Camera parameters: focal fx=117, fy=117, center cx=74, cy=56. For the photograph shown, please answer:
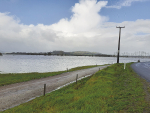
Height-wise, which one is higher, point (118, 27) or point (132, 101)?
point (118, 27)

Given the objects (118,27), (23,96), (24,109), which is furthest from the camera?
(118,27)

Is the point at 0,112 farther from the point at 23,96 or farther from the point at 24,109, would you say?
the point at 23,96

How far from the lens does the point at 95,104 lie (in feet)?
27.1

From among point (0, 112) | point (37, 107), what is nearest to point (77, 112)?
point (37, 107)

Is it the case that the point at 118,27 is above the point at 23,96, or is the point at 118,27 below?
above

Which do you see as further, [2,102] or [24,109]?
[2,102]

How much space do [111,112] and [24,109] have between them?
22.8ft

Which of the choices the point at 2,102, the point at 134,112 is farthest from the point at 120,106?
the point at 2,102

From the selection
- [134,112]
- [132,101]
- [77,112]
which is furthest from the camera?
[132,101]

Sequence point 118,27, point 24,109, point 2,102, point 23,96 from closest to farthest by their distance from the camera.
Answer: point 24,109 → point 2,102 → point 23,96 → point 118,27

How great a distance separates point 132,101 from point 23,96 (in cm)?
1179

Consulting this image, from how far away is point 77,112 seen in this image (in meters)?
7.18

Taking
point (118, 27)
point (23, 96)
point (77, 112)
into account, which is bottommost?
point (23, 96)

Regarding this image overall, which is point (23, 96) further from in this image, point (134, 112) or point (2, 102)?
point (134, 112)
